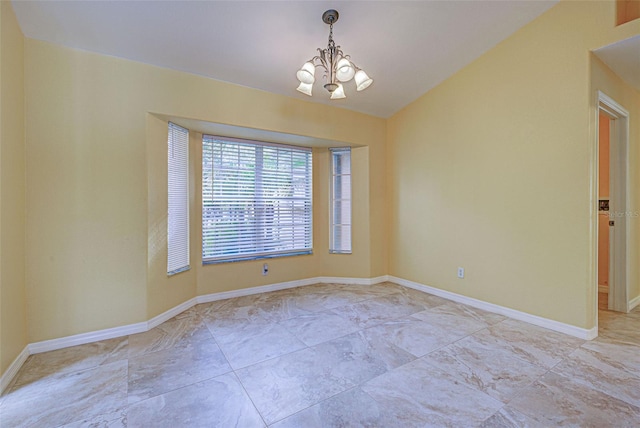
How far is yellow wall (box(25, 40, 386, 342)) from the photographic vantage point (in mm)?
2348

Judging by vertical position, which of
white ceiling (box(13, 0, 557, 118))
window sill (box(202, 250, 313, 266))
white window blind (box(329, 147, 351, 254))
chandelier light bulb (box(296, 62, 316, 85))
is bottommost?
window sill (box(202, 250, 313, 266))

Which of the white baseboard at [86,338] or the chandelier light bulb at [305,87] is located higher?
the chandelier light bulb at [305,87]

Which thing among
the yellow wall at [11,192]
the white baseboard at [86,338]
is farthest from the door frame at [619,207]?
the yellow wall at [11,192]

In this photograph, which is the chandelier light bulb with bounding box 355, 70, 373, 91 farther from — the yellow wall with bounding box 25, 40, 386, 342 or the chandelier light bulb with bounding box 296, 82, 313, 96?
the yellow wall with bounding box 25, 40, 386, 342

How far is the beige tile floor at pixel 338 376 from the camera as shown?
1.62 metres

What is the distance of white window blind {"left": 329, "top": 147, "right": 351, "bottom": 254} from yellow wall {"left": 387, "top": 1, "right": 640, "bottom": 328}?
1.00m

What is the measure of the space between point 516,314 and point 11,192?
464 cm

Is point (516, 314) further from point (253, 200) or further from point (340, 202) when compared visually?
point (253, 200)

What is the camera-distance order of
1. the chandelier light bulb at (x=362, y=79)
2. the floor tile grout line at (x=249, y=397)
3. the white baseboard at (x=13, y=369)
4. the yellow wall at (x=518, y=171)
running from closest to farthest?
the floor tile grout line at (x=249, y=397), the white baseboard at (x=13, y=369), the chandelier light bulb at (x=362, y=79), the yellow wall at (x=518, y=171)

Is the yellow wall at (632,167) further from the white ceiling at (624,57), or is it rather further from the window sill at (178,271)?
the window sill at (178,271)

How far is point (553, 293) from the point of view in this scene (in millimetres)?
2705

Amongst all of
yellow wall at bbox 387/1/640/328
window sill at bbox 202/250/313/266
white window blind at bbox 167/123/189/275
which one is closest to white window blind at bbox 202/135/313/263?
window sill at bbox 202/250/313/266

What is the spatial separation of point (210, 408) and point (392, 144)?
3983mm

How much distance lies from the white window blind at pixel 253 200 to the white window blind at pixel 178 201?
245 mm
